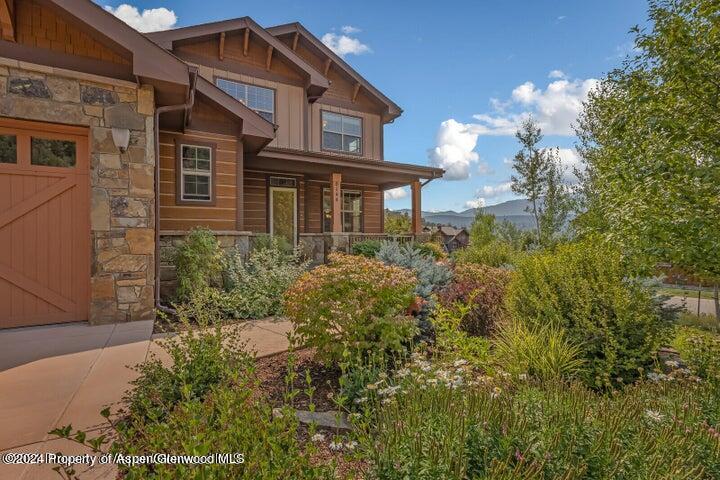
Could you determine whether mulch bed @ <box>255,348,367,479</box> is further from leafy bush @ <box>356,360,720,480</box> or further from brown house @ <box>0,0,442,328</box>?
brown house @ <box>0,0,442,328</box>

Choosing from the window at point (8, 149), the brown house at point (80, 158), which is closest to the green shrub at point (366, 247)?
the brown house at point (80, 158)

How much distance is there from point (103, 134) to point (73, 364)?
128 inches

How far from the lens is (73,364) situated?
12.3 feet

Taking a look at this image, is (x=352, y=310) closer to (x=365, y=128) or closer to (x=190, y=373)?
(x=190, y=373)

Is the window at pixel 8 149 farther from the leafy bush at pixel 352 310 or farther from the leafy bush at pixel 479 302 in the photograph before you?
the leafy bush at pixel 479 302

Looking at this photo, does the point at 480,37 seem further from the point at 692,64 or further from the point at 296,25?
the point at 692,64

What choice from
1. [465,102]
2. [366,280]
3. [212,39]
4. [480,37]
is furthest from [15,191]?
[465,102]

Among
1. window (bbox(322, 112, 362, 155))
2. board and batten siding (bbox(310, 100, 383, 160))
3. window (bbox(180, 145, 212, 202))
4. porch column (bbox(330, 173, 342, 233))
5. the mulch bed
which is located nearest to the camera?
the mulch bed

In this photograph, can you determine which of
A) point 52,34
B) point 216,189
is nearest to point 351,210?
point 216,189

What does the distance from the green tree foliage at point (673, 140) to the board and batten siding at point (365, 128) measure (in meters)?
9.93

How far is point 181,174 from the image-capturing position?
25.9ft

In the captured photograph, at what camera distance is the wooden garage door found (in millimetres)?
5027

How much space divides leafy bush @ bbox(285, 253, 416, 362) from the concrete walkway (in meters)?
0.64

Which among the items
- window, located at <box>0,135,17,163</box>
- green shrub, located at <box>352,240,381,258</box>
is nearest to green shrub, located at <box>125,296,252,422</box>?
window, located at <box>0,135,17,163</box>
